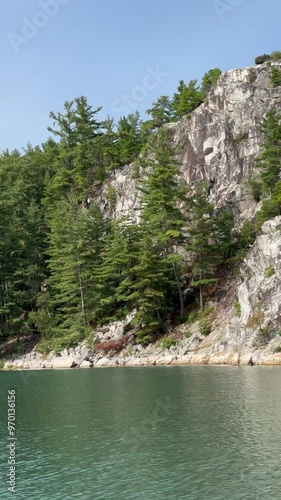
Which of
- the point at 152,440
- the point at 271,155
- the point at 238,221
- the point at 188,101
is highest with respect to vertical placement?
the point at 188,101

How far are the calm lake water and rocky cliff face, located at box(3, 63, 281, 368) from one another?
28.7 feet

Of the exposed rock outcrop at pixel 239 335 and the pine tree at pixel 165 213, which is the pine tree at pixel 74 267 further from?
the pine tree at pixel 165 213

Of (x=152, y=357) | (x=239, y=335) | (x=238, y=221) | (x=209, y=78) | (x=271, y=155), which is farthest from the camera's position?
(x=209, y=78)

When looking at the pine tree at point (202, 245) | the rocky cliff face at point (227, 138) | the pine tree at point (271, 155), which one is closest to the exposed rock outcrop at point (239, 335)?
the pine tree at point (202, 245)

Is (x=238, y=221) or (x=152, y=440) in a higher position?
(x=238, y=221)

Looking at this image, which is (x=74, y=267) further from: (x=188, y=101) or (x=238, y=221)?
(x=188, y=101)

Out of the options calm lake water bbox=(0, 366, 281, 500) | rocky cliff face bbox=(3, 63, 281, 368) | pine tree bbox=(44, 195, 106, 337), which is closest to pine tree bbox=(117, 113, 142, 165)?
rocky cliff face bbox=(3, 63, 281, 368)

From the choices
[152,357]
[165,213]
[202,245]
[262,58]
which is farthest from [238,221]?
[262,58]

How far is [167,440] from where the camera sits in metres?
19.3

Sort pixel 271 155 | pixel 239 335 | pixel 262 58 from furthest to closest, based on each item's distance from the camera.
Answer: pixel 262 58
pixel 271 155
pixel 239 335

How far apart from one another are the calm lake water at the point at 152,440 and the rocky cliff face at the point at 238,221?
28.7ft

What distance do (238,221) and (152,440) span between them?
141ft

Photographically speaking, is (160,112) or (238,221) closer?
A: (238,221)

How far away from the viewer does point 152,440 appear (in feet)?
64.0
